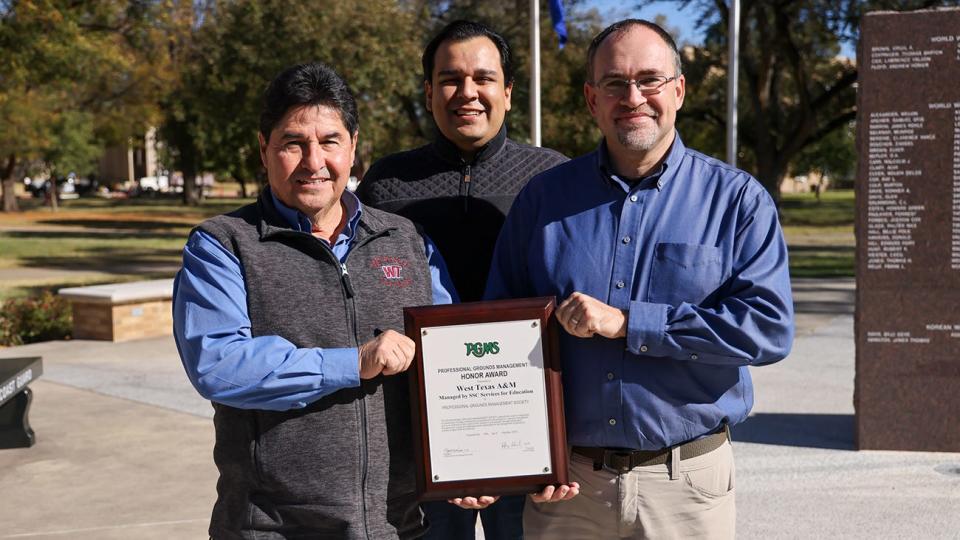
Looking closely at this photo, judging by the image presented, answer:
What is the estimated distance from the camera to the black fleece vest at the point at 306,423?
2619 mm

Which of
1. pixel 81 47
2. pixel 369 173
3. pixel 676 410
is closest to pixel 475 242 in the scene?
pixel 369 173

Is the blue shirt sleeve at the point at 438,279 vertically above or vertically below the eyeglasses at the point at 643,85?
below

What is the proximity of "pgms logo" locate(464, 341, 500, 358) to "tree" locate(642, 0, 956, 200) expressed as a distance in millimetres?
21524

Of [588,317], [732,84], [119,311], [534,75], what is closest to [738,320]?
[588,317]

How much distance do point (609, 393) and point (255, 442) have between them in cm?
95

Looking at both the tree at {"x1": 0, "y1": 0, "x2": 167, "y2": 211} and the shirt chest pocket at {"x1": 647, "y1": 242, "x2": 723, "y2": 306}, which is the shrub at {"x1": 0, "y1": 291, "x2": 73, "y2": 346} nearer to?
the tree at {"x1": 0, "y1": 0, "x2": 167, "y2": 211}

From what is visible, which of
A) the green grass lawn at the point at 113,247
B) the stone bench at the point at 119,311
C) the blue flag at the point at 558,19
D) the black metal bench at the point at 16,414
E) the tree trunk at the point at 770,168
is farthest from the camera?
the tree trunk at the point at 770,168

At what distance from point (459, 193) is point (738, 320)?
1256mm

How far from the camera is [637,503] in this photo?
9.52ft

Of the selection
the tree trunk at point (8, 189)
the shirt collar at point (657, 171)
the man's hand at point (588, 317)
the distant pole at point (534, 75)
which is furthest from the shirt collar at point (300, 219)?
the tree trunk at point (8, 189)

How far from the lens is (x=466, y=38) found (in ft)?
11.3

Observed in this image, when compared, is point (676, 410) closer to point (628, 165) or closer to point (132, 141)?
point (628, 165)

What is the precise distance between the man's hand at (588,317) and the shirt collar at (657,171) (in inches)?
16.5

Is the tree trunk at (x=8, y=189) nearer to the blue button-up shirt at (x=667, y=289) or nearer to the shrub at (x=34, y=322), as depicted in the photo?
the shrub at (x=34, y=322)
